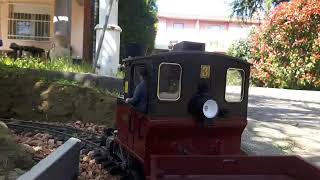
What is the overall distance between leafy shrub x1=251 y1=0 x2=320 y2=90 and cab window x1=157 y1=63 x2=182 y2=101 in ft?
55.2

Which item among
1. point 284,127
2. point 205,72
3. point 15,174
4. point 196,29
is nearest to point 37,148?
point 15,174

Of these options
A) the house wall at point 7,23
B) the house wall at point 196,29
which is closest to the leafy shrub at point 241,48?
the house wall at point 7,23

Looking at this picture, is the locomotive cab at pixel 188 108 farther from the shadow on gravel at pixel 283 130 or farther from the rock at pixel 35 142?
the rock at pixel 35 142

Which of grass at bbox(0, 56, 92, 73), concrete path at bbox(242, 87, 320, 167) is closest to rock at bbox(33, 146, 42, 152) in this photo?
concrete path at bbox(242, 87, 320, 167)

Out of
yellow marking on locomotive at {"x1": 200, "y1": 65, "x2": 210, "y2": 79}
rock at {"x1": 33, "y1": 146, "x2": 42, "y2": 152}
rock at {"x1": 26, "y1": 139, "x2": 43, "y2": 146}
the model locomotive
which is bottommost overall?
rock at {"x1": 26, "y1": 139, "x2": 43, "y2": 146}

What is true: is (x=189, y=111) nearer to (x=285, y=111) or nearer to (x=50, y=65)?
(x=50, y=65)

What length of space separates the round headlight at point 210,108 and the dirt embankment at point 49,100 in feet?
20.7

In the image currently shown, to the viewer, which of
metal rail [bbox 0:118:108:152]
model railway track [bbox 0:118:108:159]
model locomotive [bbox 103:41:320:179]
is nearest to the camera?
model locomotive [bbox 103:41:320:179]

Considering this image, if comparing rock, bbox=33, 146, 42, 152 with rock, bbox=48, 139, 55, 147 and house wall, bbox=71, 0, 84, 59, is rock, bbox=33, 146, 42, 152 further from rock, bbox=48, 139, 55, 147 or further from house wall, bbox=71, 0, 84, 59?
house wall, bbox=71, 0, 84, 59

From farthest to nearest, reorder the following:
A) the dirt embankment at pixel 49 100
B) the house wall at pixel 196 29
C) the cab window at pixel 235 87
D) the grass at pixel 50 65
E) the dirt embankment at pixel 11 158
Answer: the house wall at pixel 196 29
the grass at pixel 50 65
the dirt embankment at pixel 49 100
the cab window at pixel 235 87
the dirt embankment at pixel 11 158

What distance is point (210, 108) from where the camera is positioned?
260 inches

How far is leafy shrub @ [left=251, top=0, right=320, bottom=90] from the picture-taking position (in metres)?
23.2

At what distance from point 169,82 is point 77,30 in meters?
16.0

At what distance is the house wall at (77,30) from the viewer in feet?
71.1
